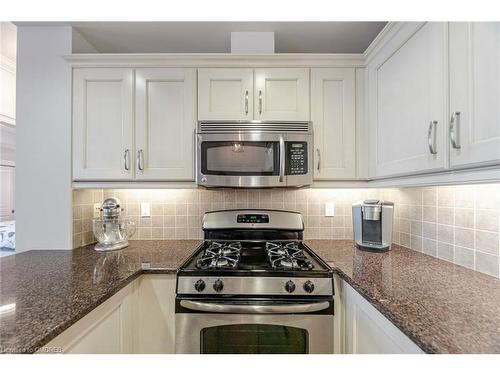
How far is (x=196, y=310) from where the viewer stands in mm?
1255

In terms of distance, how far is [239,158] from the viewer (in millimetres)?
1652

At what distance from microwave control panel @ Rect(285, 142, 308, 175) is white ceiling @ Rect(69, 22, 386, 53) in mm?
873

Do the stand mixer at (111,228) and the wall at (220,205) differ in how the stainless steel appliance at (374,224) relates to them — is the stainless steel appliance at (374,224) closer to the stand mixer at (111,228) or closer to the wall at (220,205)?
the wall at (220,205)

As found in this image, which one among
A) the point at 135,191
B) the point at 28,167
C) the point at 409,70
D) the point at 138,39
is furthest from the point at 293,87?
the point at 28,167

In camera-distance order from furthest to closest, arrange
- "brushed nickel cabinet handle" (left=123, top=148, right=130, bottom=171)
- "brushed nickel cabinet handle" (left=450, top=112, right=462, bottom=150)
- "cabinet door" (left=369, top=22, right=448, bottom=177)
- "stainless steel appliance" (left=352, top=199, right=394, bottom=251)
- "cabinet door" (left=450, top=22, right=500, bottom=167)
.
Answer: "brushed nickel cabinet handle" (left=123, top=148, right=130, bottom=171) → "stainless steel appliance" (left=352, top=199, right=394, bottom=251) → "cabinet door" (left=369, top=22, right=448, bottom=177) → "brushed nickel cabinet handle" (left=450, top=112, right=462, bottom=150) → "cabinet door" (left=450, top=22, right=500, bottom=167)

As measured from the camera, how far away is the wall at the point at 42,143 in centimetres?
172

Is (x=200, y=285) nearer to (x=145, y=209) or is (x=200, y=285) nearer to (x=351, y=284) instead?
(x=351, y=284)

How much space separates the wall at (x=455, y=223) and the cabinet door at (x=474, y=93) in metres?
0.41

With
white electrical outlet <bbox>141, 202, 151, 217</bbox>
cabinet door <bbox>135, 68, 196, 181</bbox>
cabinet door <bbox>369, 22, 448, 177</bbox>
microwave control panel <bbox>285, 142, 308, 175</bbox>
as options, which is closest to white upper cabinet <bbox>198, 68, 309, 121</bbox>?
cabinet door <bbox>135, 68, 196, 181</bbox>

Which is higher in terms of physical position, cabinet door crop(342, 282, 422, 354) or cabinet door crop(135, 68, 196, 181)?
cabinet door crop(135, 68, 196, 181)

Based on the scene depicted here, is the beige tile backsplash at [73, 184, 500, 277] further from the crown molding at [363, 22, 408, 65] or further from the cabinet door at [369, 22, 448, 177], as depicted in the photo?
the crown molding at [363, 22, 408, 65]

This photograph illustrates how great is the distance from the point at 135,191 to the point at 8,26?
145cm

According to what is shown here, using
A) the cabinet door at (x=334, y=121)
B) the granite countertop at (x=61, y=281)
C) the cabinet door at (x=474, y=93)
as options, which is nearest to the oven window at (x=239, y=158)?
the cabinet door at (x=334, y=121)

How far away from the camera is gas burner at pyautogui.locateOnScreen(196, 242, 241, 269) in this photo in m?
1.34
